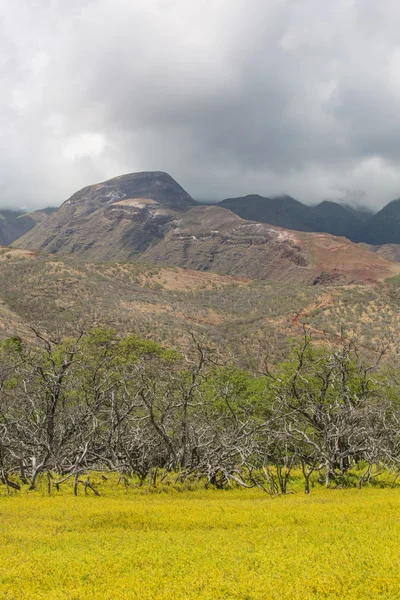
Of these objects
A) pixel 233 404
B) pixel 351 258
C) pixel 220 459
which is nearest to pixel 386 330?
pixel 233 404

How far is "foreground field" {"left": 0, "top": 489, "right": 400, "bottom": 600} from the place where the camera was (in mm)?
7570

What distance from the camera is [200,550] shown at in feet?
31.0

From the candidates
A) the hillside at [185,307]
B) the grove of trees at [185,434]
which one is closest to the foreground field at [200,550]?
the grove of trees at [185,434]

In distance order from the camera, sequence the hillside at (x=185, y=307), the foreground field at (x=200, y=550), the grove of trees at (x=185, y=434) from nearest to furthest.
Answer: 1. the foreground field at (x=200, y=550)
2. the grove of trees at (x=185, y=434)
3. the hillside at (x=185, y=307)

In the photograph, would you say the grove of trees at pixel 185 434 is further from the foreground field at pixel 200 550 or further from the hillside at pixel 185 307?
Answer: the hillside at pixel 185 307

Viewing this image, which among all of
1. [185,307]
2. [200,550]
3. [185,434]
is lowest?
[185,434]

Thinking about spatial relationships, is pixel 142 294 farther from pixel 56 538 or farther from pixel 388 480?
pixel 56 538

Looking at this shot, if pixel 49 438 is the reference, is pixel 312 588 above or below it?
above

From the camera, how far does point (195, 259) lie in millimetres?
178875

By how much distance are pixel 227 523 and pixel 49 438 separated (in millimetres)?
8745

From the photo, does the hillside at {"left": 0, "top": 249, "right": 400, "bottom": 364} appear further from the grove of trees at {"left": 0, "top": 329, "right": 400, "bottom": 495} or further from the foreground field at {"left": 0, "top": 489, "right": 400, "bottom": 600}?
the foreground field at {"left": 0, "top": 489, "right": 400, "bottom": 600}

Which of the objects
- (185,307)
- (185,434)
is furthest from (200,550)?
(185,307)

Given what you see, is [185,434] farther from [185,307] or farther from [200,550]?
[185,307]

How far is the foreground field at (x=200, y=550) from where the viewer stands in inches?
298
